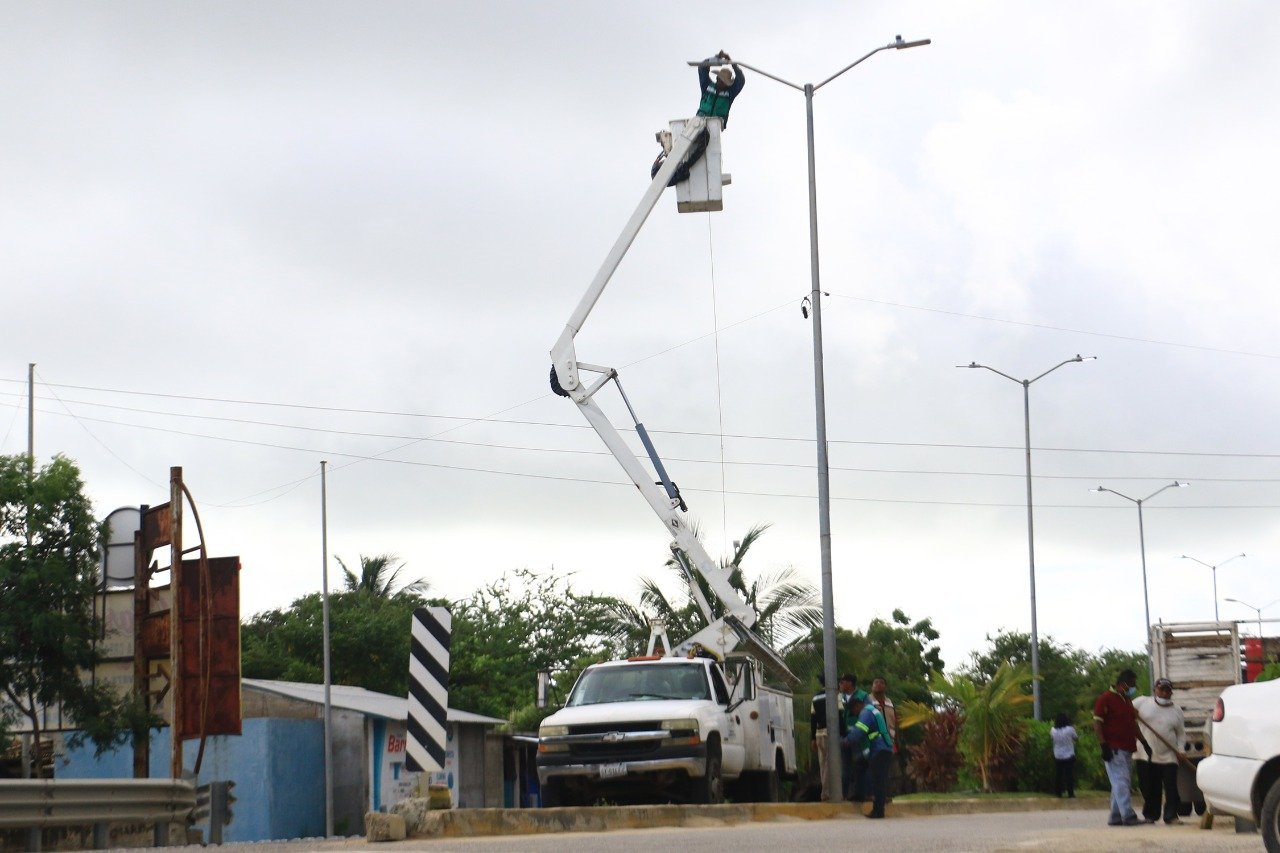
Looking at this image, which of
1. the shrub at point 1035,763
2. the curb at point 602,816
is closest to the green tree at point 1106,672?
the shrub at point 1035,763

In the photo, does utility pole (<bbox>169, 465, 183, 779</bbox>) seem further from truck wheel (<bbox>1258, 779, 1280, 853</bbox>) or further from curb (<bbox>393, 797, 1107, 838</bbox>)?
truck wheel (<bbox>1258, 779, 1280, 853</bbox>)

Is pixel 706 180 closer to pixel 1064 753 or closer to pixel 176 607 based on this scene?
pixel 176 607

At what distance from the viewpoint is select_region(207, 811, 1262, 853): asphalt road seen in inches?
426

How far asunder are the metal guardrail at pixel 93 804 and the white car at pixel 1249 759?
32.4 ft

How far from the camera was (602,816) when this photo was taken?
1423 centimetres

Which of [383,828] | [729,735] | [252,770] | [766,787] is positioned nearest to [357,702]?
[252,770]

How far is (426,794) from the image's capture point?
13.1 meters

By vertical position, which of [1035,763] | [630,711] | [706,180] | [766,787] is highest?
[706,180]

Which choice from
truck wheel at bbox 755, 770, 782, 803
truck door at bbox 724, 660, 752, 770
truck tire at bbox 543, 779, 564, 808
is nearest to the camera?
truck tire at bbox 543, 779, 564, 808

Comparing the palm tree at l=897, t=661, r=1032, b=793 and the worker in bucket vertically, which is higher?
the worker in bucket

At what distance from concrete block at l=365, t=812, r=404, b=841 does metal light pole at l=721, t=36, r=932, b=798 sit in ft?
35.2

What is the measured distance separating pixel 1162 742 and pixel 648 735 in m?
5.16

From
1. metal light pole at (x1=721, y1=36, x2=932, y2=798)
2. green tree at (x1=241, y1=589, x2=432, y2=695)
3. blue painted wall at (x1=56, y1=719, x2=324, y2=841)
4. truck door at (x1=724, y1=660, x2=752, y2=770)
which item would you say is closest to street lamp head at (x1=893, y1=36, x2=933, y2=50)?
metal light pole at (x1=721, y1=36, x2=932, y2=798)

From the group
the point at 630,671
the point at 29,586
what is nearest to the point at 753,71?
the point at 630,671
